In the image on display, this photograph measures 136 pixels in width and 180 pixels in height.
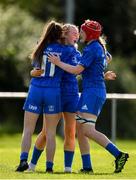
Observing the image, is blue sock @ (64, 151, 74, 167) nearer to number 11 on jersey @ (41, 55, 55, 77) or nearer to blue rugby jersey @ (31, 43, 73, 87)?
blue rugby jersey @ (31, 43, 73, 87)

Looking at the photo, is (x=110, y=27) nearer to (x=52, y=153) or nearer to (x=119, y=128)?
(x=119, y=128)

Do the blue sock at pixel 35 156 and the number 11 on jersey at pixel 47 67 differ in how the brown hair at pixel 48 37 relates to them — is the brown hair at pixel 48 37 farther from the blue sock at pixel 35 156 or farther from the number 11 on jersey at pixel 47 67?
the blue sock at pixel 35 156

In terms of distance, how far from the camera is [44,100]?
48.0 feet

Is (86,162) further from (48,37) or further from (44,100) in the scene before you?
(48,37)

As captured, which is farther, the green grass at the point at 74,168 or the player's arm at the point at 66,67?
the player's arm at the point at 66,67

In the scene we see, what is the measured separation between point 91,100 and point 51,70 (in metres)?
0.71

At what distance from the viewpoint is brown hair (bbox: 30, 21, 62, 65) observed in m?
14.6

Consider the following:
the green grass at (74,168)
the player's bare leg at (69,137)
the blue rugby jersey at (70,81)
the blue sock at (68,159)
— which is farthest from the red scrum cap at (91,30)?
the green grass at (74,168)

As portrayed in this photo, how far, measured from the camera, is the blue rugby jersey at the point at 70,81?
14812 mm

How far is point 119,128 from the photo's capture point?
83.4 ft

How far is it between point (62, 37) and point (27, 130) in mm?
1427

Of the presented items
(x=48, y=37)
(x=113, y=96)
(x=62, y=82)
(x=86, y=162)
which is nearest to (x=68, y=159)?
(x=86, y=162)

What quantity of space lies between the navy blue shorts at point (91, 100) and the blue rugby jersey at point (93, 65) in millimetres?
74

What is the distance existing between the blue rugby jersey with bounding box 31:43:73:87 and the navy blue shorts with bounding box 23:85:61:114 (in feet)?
0.27
